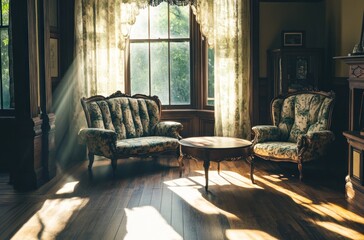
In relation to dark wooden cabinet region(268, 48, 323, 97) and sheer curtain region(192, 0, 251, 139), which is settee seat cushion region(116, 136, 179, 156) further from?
dark wooden cabinet region(268, 48, 323, 97)

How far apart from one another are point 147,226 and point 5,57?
313 centimetres

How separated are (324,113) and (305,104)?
361 mm

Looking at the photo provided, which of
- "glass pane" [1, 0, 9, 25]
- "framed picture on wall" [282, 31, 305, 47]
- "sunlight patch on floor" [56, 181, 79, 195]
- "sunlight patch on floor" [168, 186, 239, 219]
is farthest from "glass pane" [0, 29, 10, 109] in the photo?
"framed picture on wall" [282, 31, 305, 47]

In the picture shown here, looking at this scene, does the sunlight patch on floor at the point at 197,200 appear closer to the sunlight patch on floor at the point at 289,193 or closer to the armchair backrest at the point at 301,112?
the sunlight patch on floor at the point at 289,193

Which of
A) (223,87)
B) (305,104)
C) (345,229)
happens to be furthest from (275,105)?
(345,229)

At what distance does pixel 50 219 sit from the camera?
390cm

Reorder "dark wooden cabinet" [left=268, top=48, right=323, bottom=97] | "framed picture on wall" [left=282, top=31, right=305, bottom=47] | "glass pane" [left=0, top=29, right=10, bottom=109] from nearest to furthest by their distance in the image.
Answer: "glass pane" [left=0, top=29, right=10, bottom=109] < "dark wooden cabinet" [left=268, top=48, right=323, bottom=97] < "framed picture on wall" [left=282, top=31, right=305, bottom=47]

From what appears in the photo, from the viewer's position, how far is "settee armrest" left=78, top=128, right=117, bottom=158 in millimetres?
5492

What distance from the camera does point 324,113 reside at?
550cm

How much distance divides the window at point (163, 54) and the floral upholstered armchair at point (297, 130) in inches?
61.7

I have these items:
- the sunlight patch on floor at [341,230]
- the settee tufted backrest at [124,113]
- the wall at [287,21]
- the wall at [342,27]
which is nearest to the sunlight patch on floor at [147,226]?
the sunlight patch on floor at [341,230]

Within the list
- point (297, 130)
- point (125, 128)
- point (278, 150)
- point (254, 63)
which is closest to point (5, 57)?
point (125, 128)

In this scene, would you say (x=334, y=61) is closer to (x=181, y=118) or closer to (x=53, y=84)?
(x=181, y=118)

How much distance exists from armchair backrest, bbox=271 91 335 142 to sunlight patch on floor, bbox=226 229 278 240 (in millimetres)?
2318
